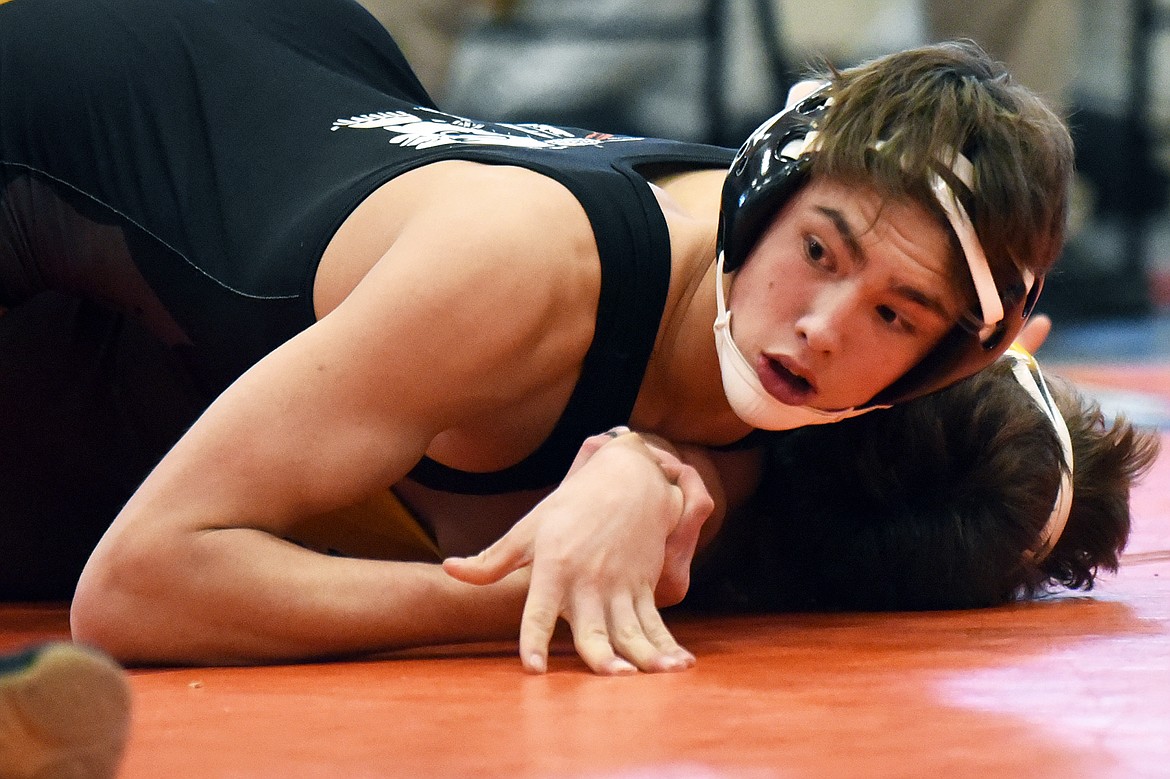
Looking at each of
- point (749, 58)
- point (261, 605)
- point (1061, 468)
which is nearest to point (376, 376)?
point (261, 605)

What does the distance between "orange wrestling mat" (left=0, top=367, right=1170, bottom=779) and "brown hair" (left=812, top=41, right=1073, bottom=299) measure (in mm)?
516

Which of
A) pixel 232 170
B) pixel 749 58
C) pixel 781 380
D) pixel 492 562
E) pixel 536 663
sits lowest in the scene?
pixel 536 663

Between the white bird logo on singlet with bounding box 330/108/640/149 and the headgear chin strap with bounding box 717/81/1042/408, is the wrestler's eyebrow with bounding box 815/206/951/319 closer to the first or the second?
the headgear chin strap with bounding box 717/81/1042/408

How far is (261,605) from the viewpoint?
6.78 ft

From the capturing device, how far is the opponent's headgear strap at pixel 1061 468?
2652 mm

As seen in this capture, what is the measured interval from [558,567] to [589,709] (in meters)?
0.25

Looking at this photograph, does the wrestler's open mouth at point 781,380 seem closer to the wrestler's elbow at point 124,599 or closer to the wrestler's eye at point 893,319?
the wrestler's eye at point 893,319

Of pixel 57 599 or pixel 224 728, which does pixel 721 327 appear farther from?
→ pixel 57 599

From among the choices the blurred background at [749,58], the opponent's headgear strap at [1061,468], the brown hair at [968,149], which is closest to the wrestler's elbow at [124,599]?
the brown hair at [968,149]

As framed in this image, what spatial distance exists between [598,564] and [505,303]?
1.17 ft

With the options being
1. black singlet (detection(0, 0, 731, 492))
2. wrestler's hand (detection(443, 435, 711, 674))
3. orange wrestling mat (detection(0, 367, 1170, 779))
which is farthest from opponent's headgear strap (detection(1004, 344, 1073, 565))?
wrestler's hand (detection(443, 435, 711, 674))

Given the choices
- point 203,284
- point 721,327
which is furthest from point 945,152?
point 203,284

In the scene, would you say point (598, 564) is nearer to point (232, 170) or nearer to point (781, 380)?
point (781, 380)

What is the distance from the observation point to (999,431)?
2.64 metres
